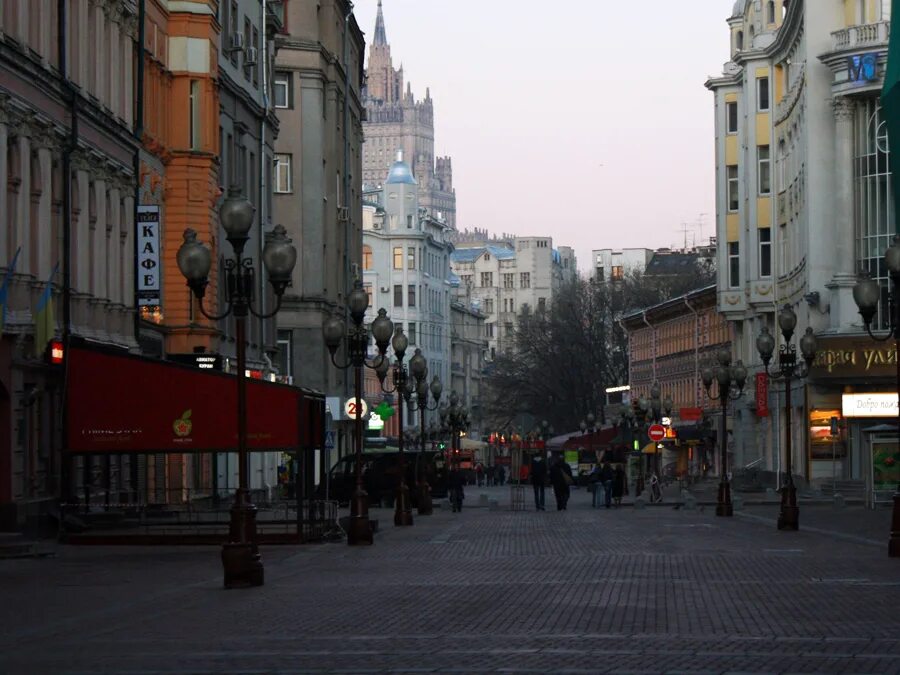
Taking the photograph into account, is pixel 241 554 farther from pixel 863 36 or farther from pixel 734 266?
pixel 734 266

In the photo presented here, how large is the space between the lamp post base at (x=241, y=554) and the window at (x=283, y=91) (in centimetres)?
5407

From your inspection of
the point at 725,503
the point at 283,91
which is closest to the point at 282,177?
the point at 283,91

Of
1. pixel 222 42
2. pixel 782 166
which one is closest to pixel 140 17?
pixel 222 42

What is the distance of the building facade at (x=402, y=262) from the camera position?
169 m

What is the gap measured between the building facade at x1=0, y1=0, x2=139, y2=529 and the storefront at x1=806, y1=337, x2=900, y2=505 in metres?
30.5

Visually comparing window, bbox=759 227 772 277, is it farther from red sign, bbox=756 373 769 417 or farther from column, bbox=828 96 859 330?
column, bbox=828 96 859 330

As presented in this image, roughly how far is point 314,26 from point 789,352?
38575mm

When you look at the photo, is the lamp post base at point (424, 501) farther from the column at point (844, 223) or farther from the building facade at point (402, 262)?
the building facade at point (402, 262)

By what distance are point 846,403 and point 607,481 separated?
516 inches

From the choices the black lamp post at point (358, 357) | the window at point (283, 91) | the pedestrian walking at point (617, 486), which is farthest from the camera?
the window at point (283, 91)

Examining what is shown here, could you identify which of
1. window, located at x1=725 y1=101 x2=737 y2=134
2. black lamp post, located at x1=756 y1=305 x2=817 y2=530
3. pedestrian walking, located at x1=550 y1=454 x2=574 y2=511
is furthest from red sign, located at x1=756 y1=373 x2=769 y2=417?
black lamp post, located at x1=756 y1=305 x2=817 y2=530

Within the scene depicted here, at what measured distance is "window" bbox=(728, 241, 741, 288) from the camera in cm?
8831

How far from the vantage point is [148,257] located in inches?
1725

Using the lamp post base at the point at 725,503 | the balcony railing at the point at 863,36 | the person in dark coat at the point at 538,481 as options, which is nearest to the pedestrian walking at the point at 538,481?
the person in dark coat at the point at 538,481
